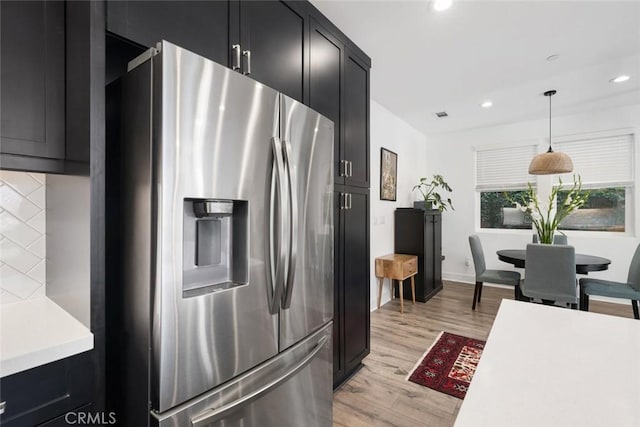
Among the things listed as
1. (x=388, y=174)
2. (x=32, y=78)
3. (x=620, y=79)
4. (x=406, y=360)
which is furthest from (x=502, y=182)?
(x=32, y=78)

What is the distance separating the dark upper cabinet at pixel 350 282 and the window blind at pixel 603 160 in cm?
397

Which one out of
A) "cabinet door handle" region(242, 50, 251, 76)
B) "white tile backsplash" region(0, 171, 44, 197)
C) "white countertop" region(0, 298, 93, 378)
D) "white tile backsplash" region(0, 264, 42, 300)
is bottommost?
"white countertop" region(0, 298, 93, 378)

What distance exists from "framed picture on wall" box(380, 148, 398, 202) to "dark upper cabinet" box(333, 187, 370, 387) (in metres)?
1.69

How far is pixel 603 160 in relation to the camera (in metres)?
4.21

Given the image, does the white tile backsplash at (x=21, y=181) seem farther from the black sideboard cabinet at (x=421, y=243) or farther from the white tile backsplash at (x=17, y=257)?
the black sideboard cabinet at (x=421, y=243)

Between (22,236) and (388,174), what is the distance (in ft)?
12.4

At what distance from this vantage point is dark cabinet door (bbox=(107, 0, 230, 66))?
99 cm

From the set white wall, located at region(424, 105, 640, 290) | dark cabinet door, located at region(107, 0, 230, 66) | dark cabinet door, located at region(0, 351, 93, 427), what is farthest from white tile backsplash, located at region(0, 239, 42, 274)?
white wall, located at region(424, 105, 640, 290)

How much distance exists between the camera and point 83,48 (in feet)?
3.16

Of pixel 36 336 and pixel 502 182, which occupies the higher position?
pixel 502 182

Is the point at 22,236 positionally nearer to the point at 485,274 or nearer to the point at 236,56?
the point at 236,56

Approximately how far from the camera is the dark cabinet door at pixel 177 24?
39.0 inches

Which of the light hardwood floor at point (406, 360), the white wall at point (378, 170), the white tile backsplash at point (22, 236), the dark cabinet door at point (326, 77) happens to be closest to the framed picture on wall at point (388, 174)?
the white wall at point (378, 170)

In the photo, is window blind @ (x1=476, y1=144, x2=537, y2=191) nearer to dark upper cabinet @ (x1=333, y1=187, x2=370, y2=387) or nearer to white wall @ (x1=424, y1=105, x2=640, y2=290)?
white wall @ (x1=424, y1=105, x2=640, y2=290)
